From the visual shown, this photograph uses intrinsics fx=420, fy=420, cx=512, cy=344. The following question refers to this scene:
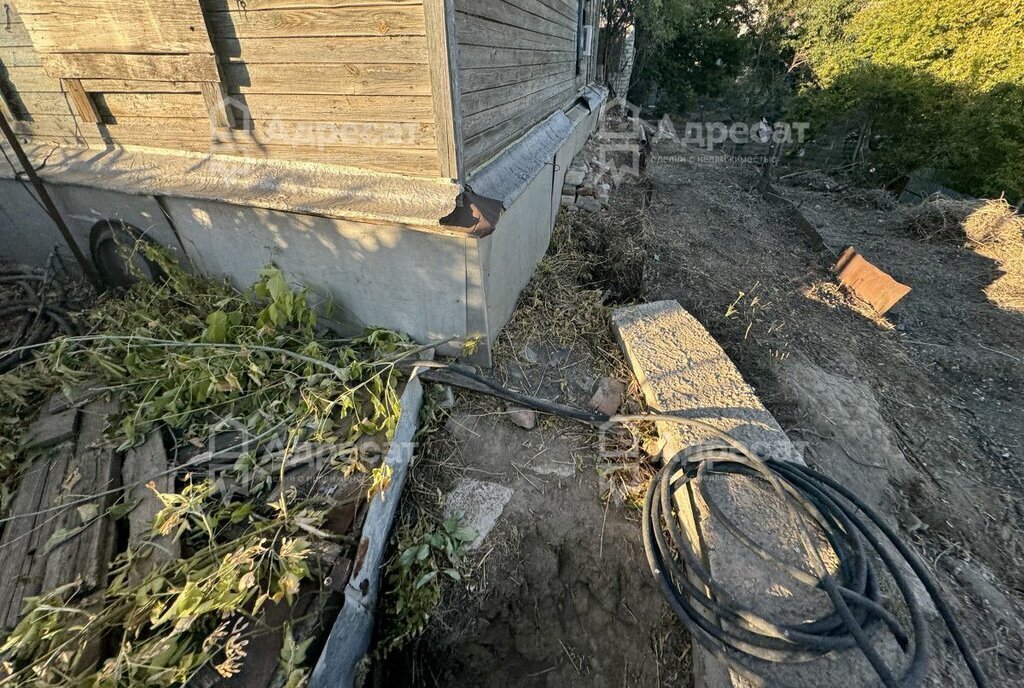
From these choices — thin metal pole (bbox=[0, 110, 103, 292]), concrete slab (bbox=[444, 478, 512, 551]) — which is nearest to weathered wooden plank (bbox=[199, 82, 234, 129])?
thin metal pole (bbox=[0, 110, 103, 292])

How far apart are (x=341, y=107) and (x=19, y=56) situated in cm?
300

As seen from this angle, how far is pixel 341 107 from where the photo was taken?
269 centimetres

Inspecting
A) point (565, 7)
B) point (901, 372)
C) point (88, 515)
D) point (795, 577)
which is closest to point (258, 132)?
point (88, 515)

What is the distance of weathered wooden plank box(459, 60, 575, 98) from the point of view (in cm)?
274

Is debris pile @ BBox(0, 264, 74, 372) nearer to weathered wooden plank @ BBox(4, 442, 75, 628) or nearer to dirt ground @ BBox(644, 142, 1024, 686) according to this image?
weathered wooden plank @ BBox(4, 442, 75, 628)

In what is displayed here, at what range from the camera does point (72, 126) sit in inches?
136

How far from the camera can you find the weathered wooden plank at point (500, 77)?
2742 mm

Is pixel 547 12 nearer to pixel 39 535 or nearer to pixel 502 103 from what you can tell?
pixel 502 103

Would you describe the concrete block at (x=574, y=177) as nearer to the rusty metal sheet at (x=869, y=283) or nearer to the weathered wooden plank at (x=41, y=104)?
the rusty metal sheet at (x=869, y=283)

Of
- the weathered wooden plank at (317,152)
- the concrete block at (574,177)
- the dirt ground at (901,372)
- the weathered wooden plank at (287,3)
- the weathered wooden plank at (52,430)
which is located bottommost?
the dirt ground at (901,372)

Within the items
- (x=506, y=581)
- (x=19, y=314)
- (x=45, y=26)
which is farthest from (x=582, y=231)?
(x=19, y=314)

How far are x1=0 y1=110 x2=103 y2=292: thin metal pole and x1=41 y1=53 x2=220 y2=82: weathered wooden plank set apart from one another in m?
0.53

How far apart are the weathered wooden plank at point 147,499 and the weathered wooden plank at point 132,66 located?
2.32 metres

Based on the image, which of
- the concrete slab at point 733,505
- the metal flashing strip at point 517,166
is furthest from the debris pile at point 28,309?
the concrete slab at point 733,505
